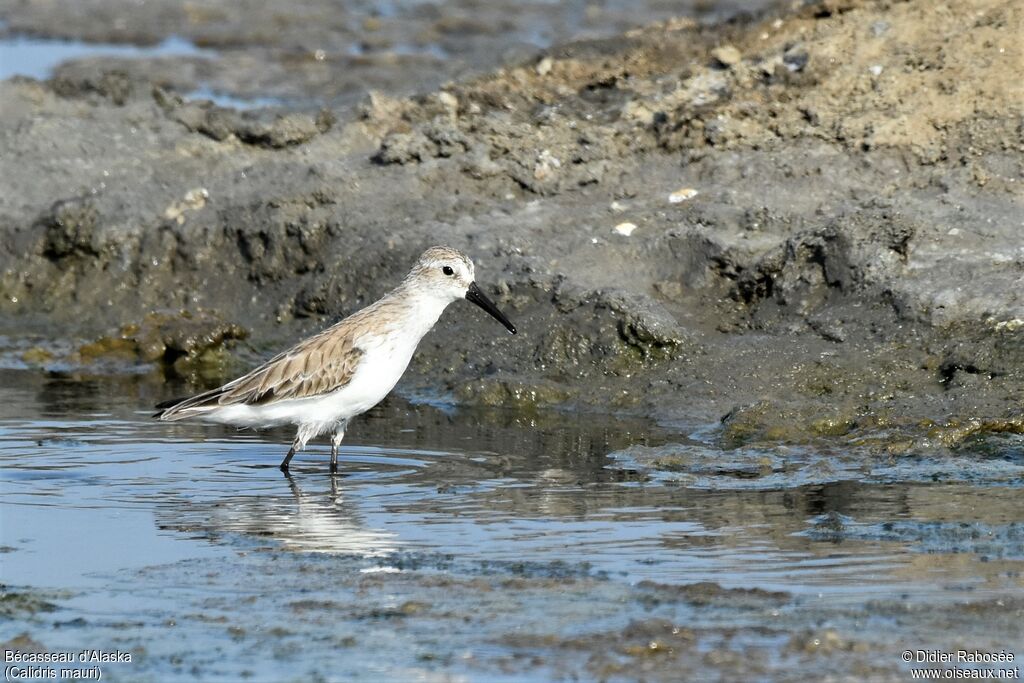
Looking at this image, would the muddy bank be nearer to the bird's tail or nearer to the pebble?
the pebble

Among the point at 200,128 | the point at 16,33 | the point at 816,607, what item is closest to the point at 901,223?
the point at 816,607

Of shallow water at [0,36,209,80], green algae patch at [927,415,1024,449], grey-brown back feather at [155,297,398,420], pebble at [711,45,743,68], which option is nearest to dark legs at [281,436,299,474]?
grey-brown back feather at [155,297,398,420]

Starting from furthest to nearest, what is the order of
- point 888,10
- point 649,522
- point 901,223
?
point 888,10, point 901,223, point 649,522

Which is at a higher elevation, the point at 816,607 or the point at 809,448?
the point at 809,448

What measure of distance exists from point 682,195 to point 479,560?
5.25m

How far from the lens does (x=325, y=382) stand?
882 cm

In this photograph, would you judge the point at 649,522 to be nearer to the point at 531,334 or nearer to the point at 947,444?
the point at 947,444

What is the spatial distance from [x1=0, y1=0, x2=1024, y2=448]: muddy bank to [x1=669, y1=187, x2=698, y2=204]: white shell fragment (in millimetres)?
30

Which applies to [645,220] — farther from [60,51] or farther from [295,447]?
[60,51]

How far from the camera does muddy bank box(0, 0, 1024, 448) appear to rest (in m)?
9.63

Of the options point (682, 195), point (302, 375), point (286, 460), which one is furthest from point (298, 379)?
point (682, 195)

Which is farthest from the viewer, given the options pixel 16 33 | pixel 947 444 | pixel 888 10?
pixel 16 33

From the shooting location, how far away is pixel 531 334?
1040 centimetres

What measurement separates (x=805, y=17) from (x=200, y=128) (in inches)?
197
